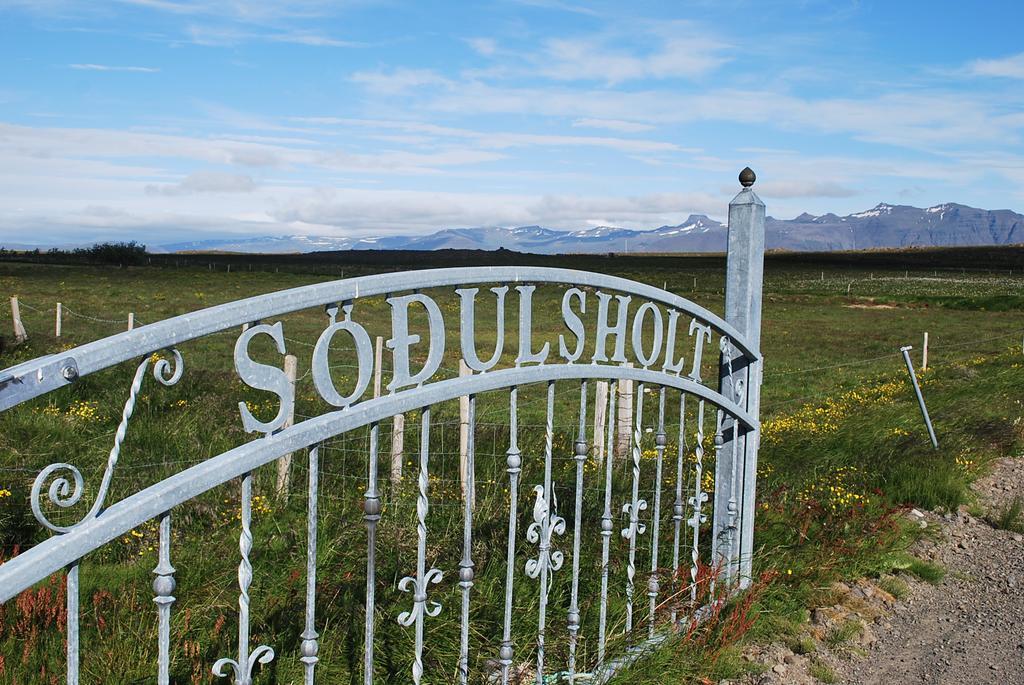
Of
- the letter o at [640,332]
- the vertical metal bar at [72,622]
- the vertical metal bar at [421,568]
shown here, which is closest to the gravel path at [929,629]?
the letter o at [640,332]

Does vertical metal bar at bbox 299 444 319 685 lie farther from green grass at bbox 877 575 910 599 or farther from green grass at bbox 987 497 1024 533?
green grass at bbox 987 497 1024 533

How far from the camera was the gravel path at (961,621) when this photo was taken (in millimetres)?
4398

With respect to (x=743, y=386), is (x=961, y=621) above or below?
below

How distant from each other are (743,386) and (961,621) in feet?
5.78

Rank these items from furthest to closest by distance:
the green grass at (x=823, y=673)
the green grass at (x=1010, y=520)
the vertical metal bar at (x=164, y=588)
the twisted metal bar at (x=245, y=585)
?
the green grass at (x=1010, y=520) < the green grass at (x=823, y=673) < the twisted metal bar at (x=245, y=585) < the vertical metal bar at (x=164, y=588)

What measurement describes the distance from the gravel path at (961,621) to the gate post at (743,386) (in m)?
0.78

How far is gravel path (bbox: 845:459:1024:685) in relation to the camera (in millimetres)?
4398

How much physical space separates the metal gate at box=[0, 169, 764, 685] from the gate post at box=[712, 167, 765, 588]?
0.04 ft

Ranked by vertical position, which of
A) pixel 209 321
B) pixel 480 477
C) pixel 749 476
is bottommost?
pixel 480 477

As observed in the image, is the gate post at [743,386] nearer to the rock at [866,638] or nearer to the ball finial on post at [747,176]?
the ball finial on post at [747,176]

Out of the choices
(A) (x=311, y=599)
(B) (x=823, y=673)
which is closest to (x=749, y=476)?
(B) (x=823, y=673)

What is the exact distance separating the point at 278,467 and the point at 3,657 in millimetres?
3999

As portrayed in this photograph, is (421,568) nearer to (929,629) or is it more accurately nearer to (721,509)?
(721,509)

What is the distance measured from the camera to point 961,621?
5062 mm
